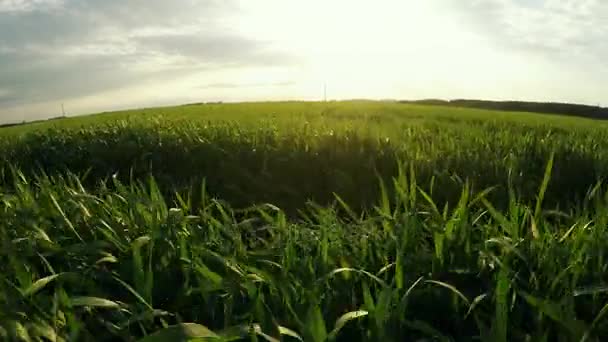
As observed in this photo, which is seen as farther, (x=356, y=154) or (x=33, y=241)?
(x=356, y=154)

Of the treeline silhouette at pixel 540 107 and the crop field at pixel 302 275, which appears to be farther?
the treeline silhouette at pixel 540 107

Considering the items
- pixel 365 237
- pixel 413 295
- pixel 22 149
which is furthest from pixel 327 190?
pixel 22 149

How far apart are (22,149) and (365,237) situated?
9123 mm

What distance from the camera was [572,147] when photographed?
891cm

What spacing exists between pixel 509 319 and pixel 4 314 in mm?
2027

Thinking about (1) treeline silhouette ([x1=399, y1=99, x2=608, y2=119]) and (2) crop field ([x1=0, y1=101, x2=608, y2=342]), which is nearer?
(2) crop field ([x1=0, y1=101, x2=608, y2=342])

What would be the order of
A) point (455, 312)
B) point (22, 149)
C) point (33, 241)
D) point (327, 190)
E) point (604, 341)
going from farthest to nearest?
point (22, 149) → point (327, 190) → point (33, 241) → point (455, 312) → point (604, 341)

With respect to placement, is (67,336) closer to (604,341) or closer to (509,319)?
(509,319)

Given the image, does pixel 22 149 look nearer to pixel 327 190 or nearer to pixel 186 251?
pixel 327 190

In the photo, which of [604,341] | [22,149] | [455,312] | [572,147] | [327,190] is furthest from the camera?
[22,149]

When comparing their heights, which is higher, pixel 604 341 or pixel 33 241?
pixel 33 241

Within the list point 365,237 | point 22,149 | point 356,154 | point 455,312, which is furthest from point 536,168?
point 22,149

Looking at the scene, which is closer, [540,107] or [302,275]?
[302,275]

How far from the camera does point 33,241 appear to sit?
344 cm
